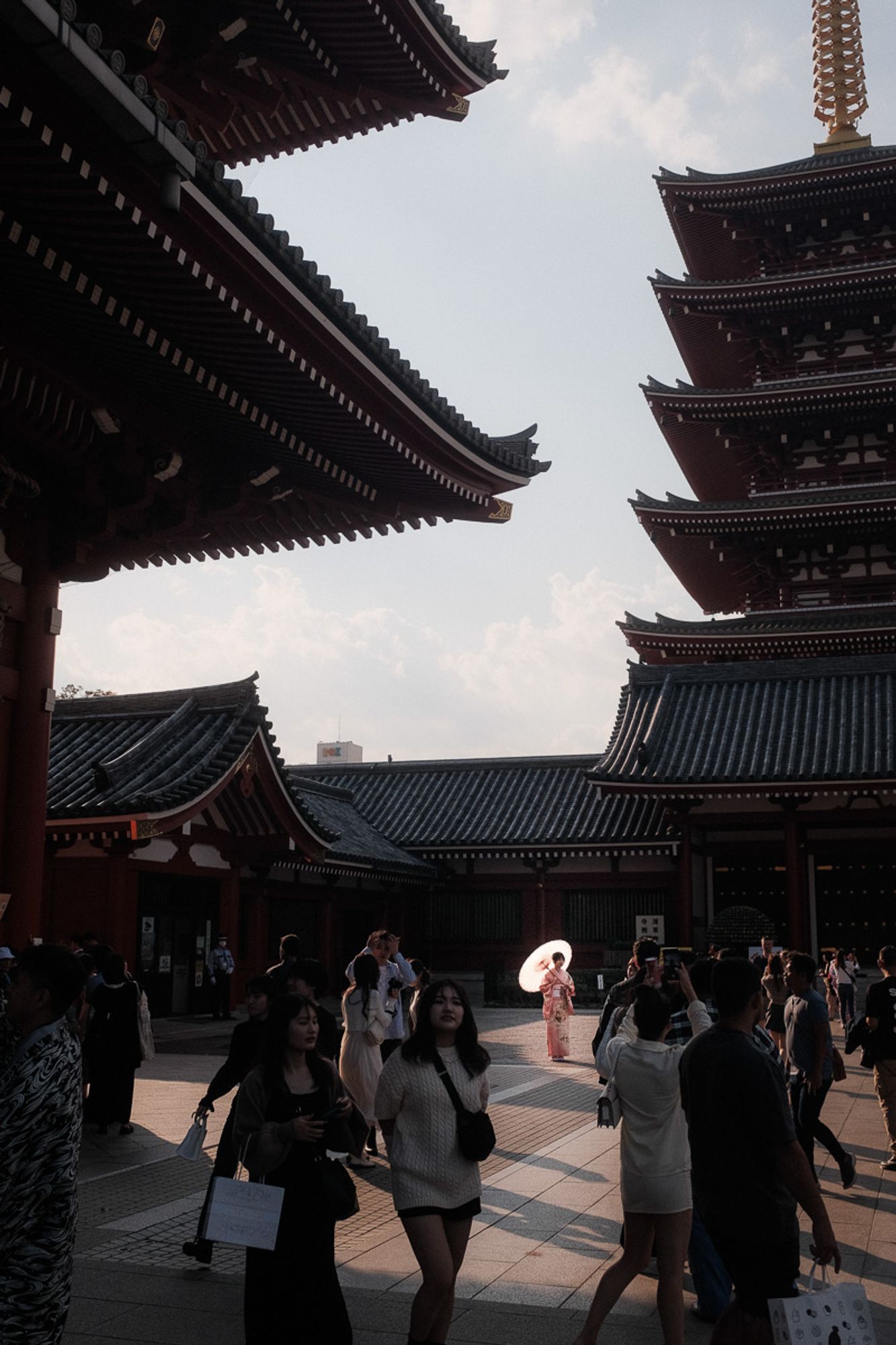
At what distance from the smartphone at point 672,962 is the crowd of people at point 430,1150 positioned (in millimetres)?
564

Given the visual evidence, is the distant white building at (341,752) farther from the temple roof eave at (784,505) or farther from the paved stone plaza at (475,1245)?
the paved stone plaza at (475,1245)

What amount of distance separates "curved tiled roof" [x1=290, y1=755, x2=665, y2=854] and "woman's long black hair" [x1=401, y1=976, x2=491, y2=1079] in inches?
901

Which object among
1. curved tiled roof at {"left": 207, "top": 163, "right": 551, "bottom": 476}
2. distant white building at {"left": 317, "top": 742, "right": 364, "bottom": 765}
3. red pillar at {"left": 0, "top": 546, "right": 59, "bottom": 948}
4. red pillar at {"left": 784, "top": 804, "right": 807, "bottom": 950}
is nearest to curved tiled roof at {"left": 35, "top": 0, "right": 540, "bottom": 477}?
A: curved tiled roof at {"left": 207, "top": 163, "right": 551, "bottom": 476}

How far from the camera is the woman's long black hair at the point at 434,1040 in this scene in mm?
5035

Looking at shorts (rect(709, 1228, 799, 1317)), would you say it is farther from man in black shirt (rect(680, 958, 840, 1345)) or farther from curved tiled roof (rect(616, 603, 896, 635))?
curved tiled roof (rect(616, 603, 896, 635))

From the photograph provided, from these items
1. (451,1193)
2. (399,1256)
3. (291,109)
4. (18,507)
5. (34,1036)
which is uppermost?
(291,109)

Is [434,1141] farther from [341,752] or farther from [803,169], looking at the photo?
[341,752]

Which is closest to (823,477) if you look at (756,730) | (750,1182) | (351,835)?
(756,730)

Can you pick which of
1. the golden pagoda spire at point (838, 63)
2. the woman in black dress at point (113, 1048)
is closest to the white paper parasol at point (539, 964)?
the woman in black dress at point (113, 1048)

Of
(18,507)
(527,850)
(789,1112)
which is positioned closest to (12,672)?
(18,507)

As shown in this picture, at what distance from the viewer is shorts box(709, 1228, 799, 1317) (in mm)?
4141

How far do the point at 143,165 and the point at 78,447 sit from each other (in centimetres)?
358

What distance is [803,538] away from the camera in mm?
29359

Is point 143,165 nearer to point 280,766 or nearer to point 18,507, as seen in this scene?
point 18,507
